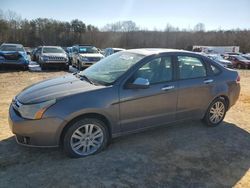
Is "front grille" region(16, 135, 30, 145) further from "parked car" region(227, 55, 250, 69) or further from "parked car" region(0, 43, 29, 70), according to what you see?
"parked car" region(227, 55, 250, 69)

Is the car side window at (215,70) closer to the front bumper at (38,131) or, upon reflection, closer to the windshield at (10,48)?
the front bumper at (38,131)

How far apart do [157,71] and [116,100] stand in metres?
0.96

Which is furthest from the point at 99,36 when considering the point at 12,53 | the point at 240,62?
the point at 12,53

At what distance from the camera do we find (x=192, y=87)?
4660 millimetres

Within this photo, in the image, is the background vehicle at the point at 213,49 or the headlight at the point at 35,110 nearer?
the headlight at the point at 35,110

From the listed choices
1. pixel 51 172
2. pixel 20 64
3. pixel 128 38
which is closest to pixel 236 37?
pixel 128 38

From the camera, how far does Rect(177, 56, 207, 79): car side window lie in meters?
4.61

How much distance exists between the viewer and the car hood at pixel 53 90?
3.65 m

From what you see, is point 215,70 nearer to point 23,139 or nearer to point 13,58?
point 23,139

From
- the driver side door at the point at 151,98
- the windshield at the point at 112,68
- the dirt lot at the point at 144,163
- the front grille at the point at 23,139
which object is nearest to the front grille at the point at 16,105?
the front grille at the point at 23,139

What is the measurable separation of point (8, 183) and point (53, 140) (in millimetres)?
752

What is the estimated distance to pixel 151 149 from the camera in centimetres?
417

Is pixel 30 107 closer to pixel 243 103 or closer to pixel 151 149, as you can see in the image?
pixel 151 149

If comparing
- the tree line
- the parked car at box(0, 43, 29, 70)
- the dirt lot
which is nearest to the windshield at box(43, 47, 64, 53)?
the parked car at box(0, 43, 29, 70)
